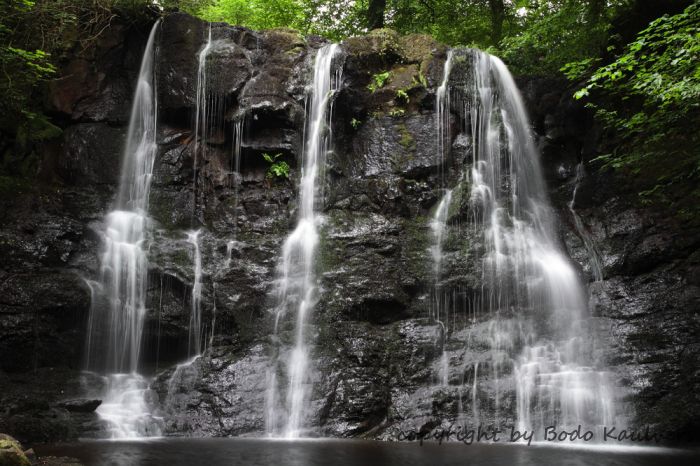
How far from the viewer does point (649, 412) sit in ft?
29.7

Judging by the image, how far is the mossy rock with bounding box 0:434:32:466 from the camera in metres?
5.91

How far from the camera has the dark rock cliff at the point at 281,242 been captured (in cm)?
978

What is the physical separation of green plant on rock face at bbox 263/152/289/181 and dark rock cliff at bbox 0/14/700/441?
0.53 feet

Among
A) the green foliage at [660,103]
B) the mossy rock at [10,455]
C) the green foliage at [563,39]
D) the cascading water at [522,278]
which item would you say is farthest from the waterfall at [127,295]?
the green foliage at [563,39]

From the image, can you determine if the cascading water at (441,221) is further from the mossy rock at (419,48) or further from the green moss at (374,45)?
the green moss at (374,45)

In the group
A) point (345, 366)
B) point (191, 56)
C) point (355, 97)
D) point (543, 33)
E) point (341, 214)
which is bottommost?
point (345, 366)

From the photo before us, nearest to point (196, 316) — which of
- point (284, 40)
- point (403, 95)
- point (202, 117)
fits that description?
point (202, 117)

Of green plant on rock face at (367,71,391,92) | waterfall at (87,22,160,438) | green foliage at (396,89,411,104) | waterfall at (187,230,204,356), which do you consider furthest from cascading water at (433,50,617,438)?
waterfall at (87,22,160,438)

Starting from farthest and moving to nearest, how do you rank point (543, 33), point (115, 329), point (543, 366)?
1. point (543, 33)
2. point (115, 329)
3. point (543, 366)

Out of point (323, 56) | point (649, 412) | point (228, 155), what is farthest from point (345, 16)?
point (649, 412)

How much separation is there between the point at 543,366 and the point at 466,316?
1702 mm

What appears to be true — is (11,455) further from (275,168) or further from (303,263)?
(275,168)

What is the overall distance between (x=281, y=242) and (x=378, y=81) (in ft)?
15.5

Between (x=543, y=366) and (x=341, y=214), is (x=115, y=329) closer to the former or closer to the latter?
(x=341, y=214)
